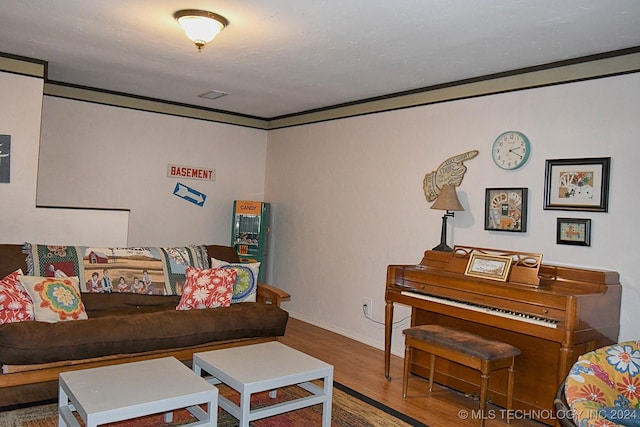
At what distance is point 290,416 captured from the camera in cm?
303

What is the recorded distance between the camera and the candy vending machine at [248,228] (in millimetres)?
5945

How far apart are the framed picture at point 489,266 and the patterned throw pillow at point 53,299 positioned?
8.39 feet

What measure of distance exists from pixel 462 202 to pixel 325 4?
2048mm

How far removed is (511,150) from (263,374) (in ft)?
7.84

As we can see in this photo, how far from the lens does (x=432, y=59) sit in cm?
359

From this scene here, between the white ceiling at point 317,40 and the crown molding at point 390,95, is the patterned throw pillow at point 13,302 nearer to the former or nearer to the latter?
the white ceiling at point 317,40

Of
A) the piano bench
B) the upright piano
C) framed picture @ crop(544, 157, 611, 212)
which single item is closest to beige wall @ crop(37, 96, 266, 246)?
the upright piano

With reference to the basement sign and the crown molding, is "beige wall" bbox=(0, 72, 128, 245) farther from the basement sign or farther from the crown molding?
the basement sign

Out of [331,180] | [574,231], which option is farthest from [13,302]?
[574,231]

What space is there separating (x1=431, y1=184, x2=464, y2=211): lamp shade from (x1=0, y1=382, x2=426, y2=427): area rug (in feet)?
4.94

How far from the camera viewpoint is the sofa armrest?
393cm

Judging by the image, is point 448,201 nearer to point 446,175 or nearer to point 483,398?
point 446,175

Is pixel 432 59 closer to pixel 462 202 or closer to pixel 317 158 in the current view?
pixel 462 202

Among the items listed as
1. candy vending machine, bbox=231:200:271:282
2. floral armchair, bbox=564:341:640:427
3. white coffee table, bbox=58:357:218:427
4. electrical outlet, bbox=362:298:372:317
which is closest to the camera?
floral armchair, bbox=564:341:640:427
